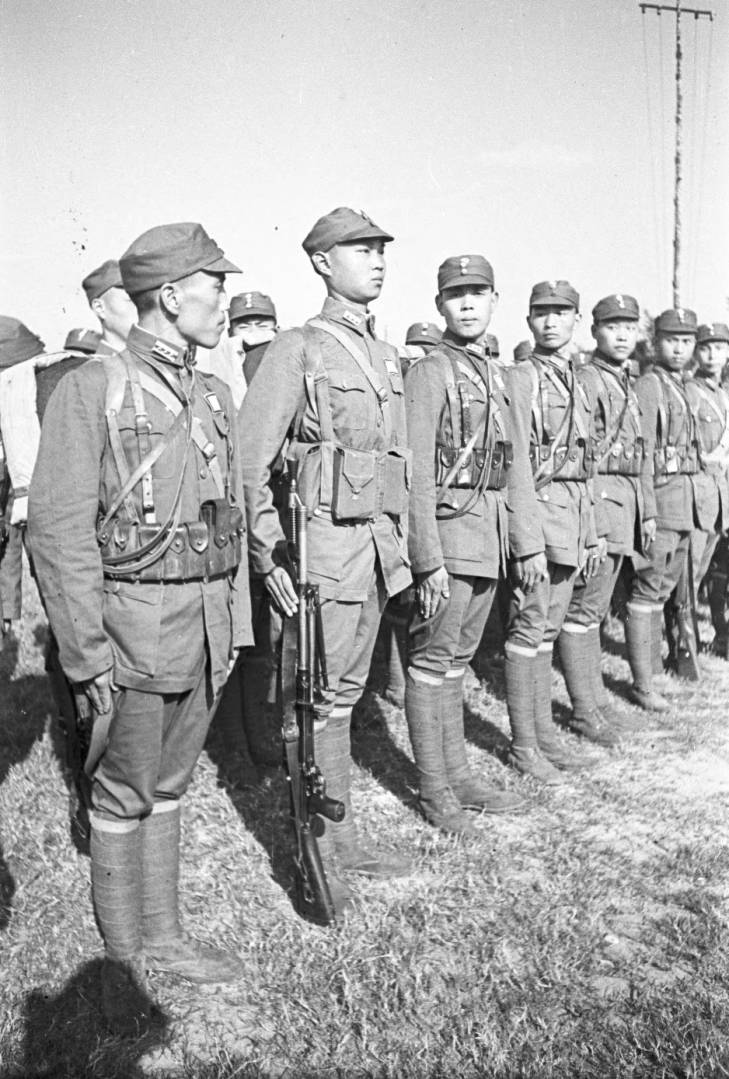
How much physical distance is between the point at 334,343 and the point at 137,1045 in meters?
2.70

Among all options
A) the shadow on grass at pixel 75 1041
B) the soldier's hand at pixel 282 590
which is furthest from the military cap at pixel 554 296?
the shadow on grass at pixel 75 1041

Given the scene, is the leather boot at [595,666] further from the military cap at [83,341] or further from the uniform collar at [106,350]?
the military cap at [83,341]

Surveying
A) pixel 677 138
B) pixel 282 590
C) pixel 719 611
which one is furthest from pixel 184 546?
pixel 677 138

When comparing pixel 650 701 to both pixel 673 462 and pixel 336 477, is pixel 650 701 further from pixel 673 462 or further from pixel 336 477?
pixel 336 477

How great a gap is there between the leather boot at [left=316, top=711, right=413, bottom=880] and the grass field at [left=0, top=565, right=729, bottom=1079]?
0.11 m

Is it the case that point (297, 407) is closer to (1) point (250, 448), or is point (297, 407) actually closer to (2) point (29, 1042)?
(1) point (250, 448)

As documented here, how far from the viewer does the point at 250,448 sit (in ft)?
13.1

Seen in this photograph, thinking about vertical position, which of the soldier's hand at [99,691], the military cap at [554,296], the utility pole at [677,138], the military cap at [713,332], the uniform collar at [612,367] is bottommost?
the soldier's hand at [99,691]

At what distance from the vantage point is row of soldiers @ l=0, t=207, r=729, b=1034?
10.7ft

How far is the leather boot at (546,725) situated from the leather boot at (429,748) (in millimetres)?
1079

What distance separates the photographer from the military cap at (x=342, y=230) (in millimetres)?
4176

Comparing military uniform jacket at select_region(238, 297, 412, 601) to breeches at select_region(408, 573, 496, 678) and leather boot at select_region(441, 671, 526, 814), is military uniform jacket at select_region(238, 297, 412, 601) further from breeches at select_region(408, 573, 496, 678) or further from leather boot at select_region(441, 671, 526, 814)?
leather boot at select_region(441, 671, 526, 814)

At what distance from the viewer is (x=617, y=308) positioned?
6.55m

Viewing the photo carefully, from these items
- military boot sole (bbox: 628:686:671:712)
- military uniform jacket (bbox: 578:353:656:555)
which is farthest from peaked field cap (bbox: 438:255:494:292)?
military boot sole (bbox: 628:686:671:712)
